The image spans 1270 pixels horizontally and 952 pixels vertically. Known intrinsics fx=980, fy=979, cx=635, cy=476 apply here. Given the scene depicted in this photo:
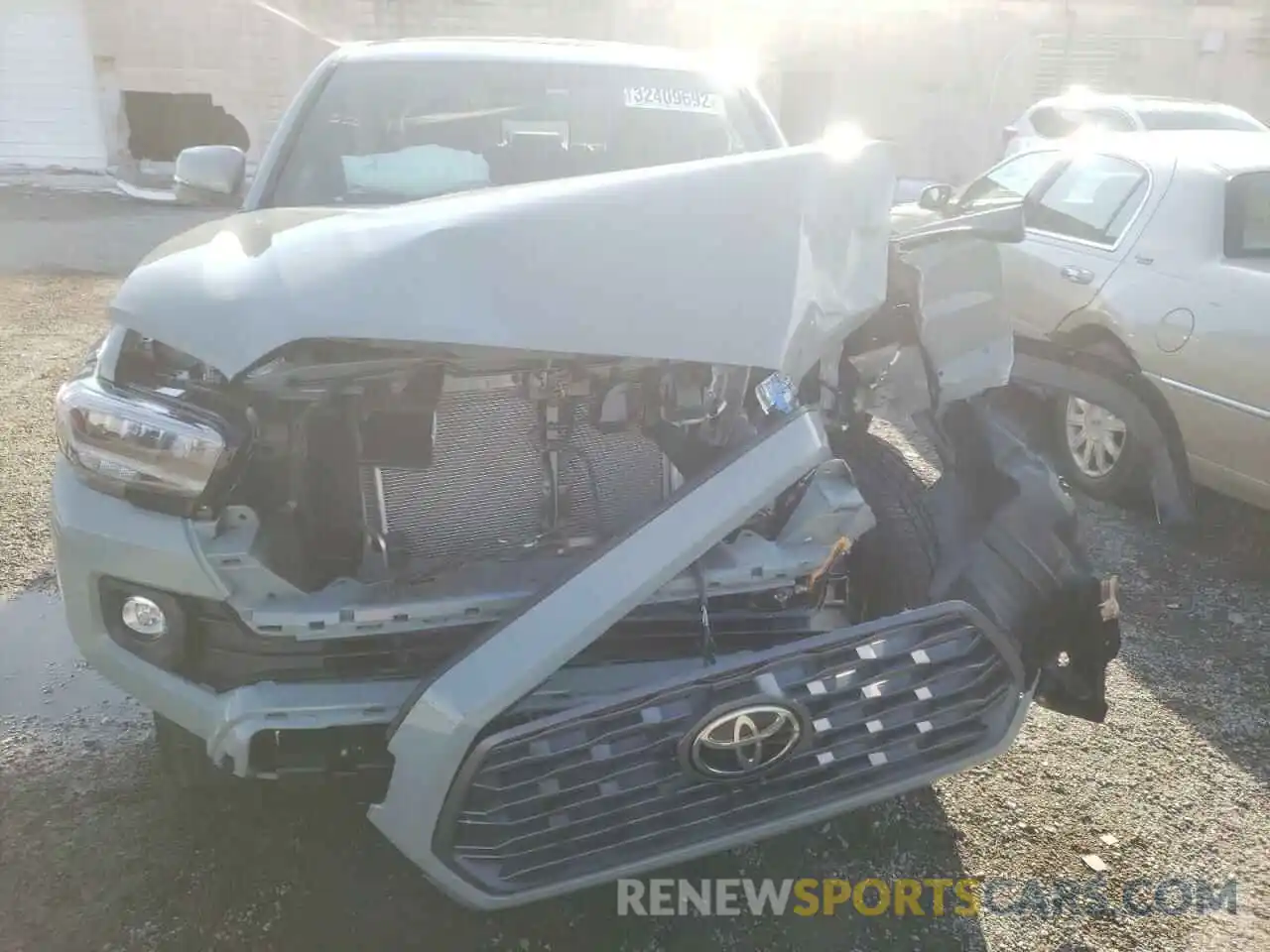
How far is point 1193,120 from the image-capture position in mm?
8422

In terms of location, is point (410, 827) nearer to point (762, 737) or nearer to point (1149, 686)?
point (762, 737)

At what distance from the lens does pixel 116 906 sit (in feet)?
7.13

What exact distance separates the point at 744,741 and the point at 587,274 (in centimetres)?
94

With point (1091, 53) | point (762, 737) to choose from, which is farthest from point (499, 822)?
point (1091, 53)

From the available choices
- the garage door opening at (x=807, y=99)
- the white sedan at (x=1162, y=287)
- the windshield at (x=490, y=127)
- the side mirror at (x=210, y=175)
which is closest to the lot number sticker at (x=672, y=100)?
the windshield at (x=490, y=127)

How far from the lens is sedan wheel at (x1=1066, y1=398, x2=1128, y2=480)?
4.25 meters

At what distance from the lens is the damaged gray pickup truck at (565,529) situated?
5.96ft

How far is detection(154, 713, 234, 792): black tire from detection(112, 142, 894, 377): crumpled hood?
1.00 meters

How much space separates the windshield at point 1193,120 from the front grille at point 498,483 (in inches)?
311

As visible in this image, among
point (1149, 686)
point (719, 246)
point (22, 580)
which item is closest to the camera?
point (719, 246)

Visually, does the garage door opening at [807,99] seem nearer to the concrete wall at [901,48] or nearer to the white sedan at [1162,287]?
the concrete wall at [901,48]

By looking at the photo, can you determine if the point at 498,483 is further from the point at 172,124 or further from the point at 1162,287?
the point at 172,124

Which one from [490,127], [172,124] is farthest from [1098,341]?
[172,124]

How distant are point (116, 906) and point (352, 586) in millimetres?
957
